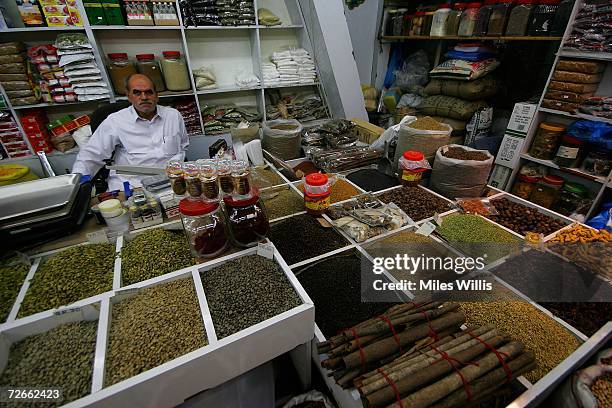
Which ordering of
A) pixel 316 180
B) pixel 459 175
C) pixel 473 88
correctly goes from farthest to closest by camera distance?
pixel 473 88
pixel 459 175
pixel 316 180

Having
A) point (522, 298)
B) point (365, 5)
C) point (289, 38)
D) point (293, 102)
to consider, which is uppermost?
point (365, 5)

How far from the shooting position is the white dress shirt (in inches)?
81.4

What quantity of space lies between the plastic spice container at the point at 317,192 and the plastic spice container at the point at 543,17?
7.56 feet

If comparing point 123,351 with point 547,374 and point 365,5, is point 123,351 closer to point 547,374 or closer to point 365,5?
point 547,374

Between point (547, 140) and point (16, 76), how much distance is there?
14.3 ft

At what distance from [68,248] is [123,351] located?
536mm

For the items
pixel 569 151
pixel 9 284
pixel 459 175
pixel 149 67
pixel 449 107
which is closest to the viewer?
pixel 9 284

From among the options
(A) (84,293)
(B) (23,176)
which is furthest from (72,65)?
(A) (84,293)

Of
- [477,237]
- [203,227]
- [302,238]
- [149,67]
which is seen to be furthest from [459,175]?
[149,67]

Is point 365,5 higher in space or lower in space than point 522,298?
higher

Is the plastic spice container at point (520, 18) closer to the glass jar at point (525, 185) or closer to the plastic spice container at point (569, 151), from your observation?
the plastic spice container at point (569, 151)

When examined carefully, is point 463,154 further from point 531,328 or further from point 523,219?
point 531,328

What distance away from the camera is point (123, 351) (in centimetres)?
74

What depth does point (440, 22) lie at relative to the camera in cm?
296
